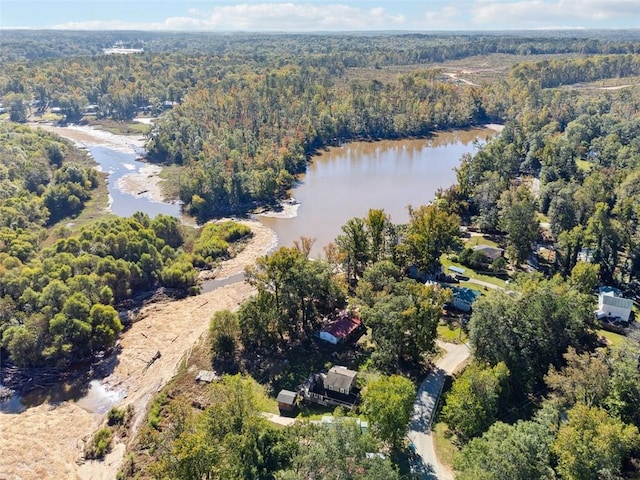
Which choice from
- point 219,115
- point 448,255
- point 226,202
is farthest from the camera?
point 219,115

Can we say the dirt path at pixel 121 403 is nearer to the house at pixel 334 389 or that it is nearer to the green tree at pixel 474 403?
the house at pixel 334 389

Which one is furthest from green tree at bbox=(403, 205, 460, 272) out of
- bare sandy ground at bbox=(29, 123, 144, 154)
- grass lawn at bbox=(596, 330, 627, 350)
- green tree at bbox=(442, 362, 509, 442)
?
bare sandy ground at bbox=(29, 123, 144, 154)

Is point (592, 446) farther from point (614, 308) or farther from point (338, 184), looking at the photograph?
point (338, 184)

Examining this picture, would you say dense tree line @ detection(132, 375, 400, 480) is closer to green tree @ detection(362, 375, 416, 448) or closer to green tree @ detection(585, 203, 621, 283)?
green tree @ detection(362, 375, 416, 448)

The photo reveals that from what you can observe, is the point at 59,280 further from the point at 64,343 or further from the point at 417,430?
the point at 417,430

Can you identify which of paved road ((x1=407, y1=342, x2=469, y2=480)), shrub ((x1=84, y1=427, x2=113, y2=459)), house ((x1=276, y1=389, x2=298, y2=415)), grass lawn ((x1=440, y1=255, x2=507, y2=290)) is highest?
grass lawn ((x1=440, y1=255, x2=507, y2=290))

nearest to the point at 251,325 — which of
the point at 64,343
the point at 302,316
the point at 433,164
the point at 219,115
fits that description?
the point at 302,316
